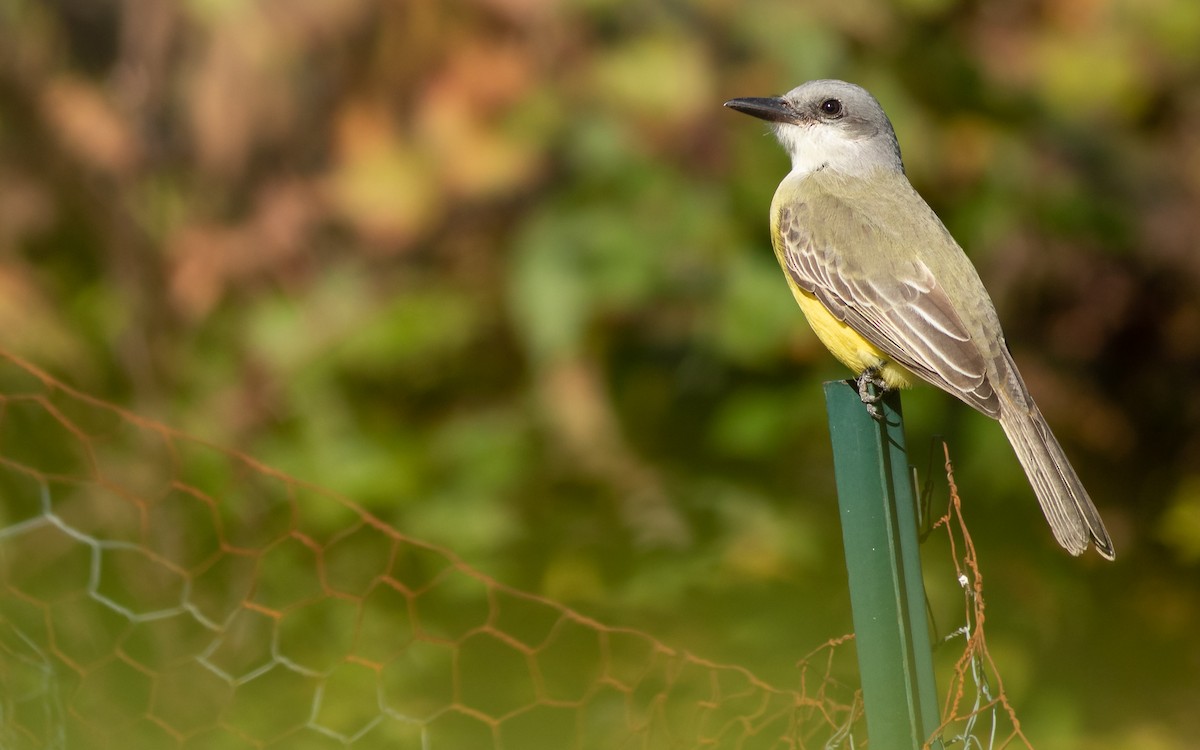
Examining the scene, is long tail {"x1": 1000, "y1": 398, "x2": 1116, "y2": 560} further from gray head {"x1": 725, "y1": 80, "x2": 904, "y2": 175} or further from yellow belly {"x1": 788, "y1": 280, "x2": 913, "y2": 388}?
gray head {"x1": 725, "y1": 80, "x2": 904, "y2": 175}

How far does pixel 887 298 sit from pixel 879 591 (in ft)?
3.66

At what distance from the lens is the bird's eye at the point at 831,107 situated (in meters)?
4.11

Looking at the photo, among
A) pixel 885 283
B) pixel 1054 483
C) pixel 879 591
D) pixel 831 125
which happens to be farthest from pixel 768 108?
pixel 879 591

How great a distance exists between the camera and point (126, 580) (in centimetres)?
546

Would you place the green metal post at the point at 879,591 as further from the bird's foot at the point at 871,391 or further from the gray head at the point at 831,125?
the gray head at the point at 831,125

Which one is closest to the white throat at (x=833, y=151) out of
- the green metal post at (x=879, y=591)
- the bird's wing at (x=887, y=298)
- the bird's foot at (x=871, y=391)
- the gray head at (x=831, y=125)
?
the gray head at (x=831, y=125)

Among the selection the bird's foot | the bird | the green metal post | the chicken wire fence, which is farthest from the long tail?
the chicken wire fence

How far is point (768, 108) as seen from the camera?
4.05 m

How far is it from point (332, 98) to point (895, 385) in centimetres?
270

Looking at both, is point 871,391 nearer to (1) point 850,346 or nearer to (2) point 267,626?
(1) point 850,346

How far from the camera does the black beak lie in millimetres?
3971

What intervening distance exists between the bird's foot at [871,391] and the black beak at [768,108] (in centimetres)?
101

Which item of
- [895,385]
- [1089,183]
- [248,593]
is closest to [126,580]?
[248,593]

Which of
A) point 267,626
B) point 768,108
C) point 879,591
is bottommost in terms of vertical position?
point 879,591
